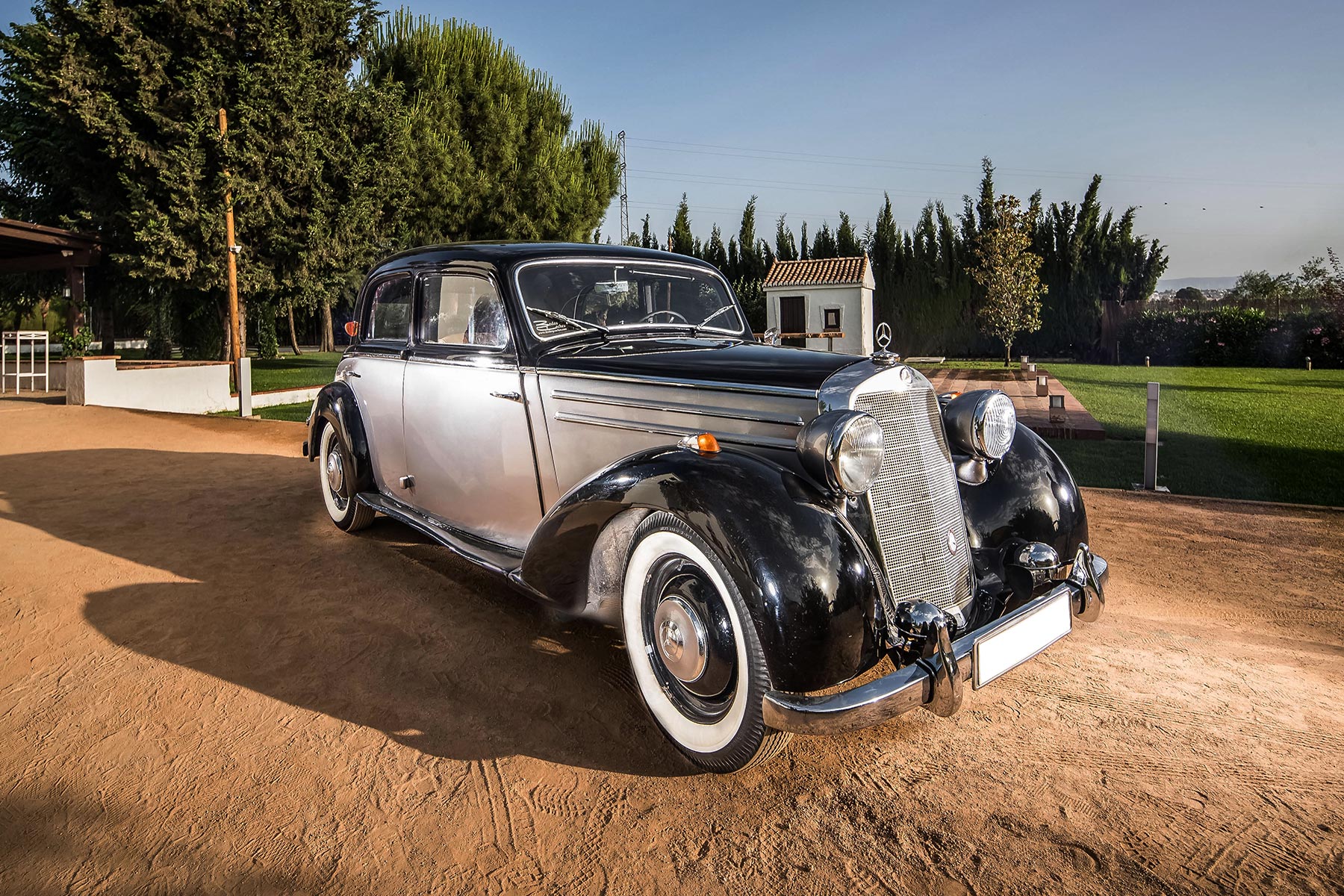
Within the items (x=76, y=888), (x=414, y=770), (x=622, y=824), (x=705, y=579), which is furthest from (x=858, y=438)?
(x=76, y=888)

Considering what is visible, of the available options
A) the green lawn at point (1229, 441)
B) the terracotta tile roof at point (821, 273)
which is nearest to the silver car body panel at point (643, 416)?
the green lawn at point (1229, 441)

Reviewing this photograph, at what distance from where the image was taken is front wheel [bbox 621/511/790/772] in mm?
2410

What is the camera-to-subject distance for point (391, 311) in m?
4.79

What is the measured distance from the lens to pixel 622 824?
7.62 feet

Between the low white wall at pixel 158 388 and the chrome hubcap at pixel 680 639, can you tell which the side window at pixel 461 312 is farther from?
the low white wall at pixel 158 388

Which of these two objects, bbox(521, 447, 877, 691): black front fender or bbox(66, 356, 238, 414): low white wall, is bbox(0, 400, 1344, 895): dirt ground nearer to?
bbox(521, 447, 877, 691): black front fender

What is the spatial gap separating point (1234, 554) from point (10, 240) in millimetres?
18661

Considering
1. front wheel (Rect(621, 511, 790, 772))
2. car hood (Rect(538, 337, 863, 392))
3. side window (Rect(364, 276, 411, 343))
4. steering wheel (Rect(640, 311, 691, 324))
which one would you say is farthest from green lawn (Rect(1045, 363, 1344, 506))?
side window (Rect(364, 276, 411, 343))

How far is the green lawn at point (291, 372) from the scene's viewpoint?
1787cm

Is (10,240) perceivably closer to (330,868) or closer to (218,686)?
(218,686)

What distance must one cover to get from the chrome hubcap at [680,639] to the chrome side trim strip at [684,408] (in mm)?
691

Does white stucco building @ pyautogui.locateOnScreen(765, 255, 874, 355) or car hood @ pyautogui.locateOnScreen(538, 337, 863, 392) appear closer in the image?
car hood @ pyautogui.locateOnScreen(538, 337, 863, 392)

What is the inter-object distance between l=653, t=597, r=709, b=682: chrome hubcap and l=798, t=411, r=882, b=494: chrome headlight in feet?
2.02

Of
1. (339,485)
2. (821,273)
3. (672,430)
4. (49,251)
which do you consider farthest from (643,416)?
(821,273)
